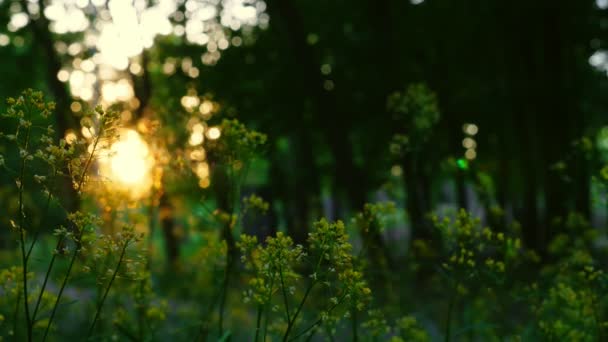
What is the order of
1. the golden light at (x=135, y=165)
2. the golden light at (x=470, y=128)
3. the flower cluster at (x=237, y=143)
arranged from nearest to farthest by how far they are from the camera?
the flower cluster at (x=237, y=143) < the golden light at (x=135, y=165) < the golden light at (x=470, y=128)

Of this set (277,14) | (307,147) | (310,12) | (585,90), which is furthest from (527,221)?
(277,14)

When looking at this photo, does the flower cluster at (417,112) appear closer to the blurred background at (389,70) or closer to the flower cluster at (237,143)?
the flower cluster at (237,143)

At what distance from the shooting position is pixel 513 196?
59.9 feet

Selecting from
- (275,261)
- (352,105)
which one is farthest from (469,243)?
(352,105)

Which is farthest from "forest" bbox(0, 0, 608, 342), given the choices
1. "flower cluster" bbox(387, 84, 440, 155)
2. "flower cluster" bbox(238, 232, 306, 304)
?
"flower cluster" bbox(238, 232, 306, 304)

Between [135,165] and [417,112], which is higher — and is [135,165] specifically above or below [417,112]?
below

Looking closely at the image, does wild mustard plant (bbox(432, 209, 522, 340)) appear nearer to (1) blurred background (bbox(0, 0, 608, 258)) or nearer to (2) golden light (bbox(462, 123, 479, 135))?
(1) blurred background (bbox(0, 0, 608, 258))

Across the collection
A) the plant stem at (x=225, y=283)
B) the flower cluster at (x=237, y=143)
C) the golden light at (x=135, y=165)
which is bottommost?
the plant stem at (x=225, y=283)

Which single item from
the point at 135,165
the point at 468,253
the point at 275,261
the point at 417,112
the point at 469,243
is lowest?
the point at 275,261

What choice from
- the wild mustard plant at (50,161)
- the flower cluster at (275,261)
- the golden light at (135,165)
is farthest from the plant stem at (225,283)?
the golden light at (135,165)

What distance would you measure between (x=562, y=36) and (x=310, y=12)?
6.99 m

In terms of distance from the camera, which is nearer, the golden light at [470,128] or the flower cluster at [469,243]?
the flower cluster at [469,243]

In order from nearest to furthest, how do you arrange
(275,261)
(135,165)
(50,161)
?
(50,161)
(275,261)
(135,165)

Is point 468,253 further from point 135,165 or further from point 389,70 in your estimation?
point 389,70
